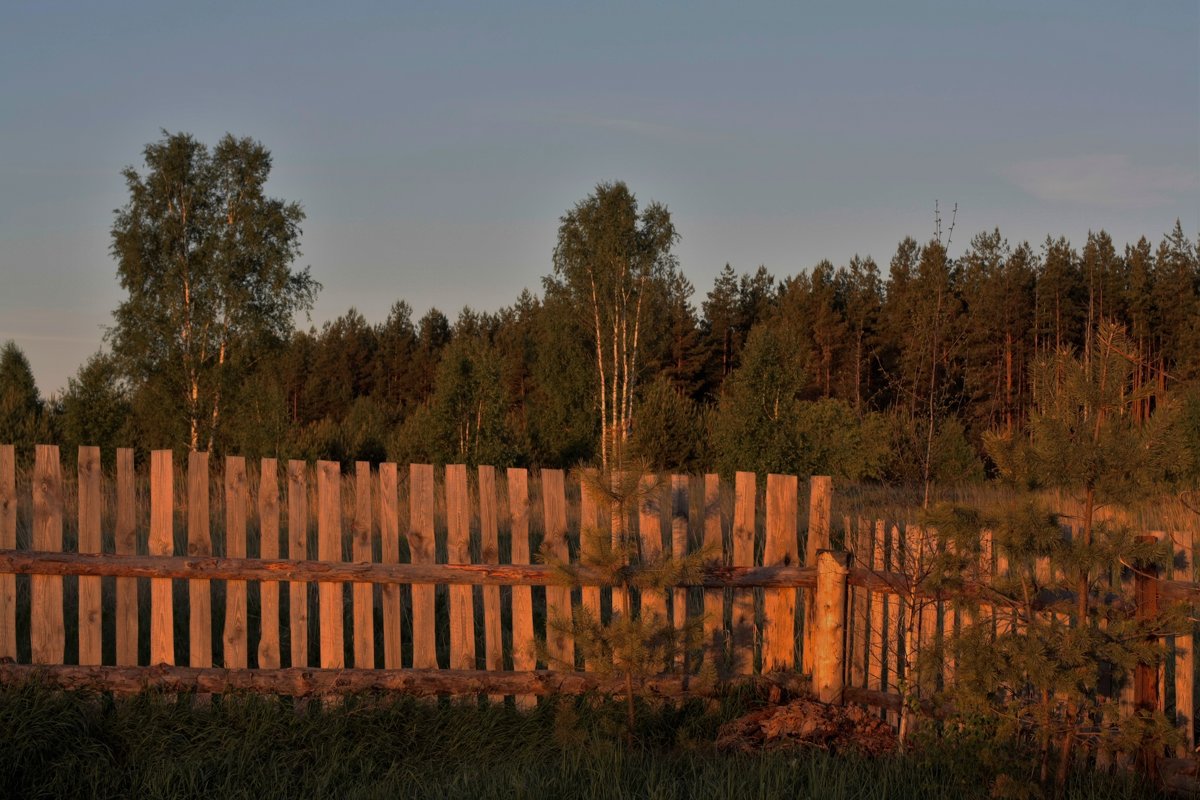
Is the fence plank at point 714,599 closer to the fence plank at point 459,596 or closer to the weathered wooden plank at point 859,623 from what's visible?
the weathered wooden plank at point 859,623

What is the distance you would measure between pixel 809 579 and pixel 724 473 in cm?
1770

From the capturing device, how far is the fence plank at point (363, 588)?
6523mm

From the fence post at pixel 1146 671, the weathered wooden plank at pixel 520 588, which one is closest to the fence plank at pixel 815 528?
the weathered wooden plank at pixel 520 588

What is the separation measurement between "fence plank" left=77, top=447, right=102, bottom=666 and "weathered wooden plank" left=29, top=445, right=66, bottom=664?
12cm

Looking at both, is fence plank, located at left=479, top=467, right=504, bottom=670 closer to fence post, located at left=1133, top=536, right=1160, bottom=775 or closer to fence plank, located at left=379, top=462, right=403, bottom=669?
fence plank, located at left=379, top=462, right=403, bottom=669

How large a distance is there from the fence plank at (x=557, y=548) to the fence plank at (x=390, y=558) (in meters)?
0.90

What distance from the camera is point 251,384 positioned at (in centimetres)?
2712

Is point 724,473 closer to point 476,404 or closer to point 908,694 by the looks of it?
point 476,404

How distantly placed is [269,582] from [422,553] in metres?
0.90

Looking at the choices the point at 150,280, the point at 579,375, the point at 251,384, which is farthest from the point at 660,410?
the point at 150,280

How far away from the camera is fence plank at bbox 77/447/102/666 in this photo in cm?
654

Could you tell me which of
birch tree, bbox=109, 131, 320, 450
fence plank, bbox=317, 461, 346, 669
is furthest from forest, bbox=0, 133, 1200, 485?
fence plank, bbox=317, 461, 346, 669

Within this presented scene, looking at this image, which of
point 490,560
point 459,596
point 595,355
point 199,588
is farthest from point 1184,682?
point 595,355

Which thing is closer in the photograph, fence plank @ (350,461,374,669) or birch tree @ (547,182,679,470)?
fence plank @ (350,461,374,669)
